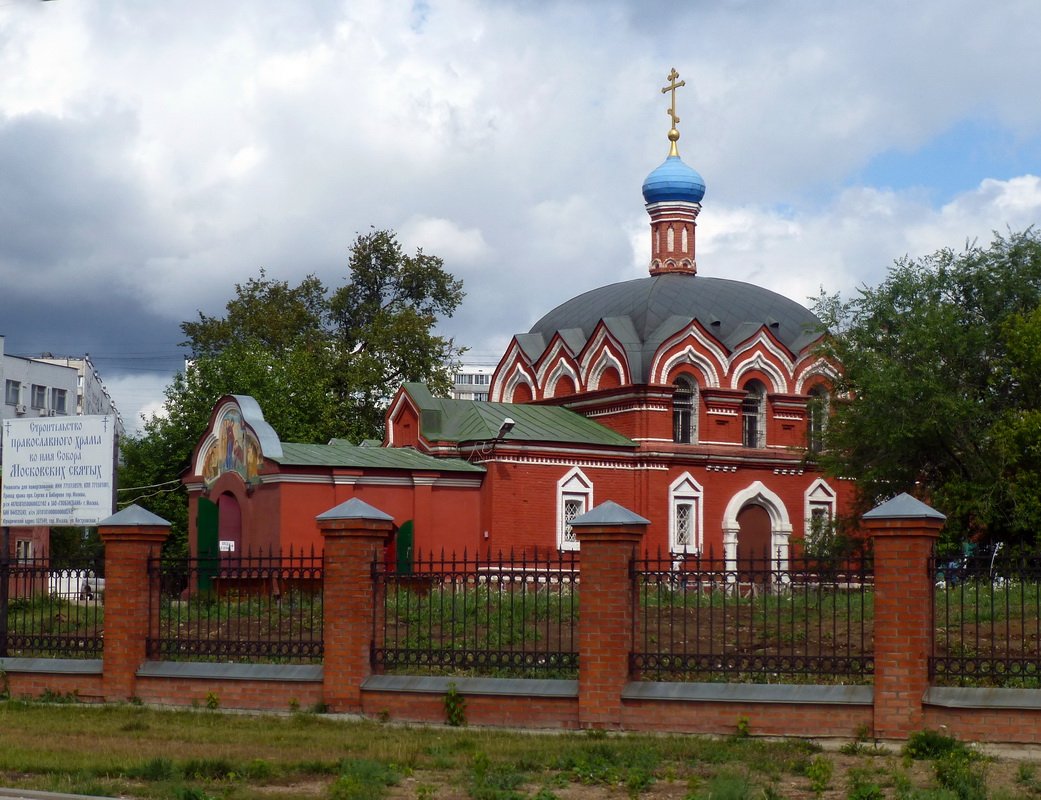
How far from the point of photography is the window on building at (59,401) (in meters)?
58.3

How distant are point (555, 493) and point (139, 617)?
15.1 m

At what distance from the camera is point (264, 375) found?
36.8 metres

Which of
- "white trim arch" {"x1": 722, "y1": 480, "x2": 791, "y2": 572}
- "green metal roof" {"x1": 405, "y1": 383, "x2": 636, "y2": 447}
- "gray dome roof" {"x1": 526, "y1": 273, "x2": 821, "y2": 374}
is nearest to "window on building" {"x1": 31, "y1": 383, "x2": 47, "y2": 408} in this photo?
"gray dome roof" {"x1": 526, "y1": 273, "x2": 821, "y2": 374}

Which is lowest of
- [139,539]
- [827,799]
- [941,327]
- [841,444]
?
[827,799]

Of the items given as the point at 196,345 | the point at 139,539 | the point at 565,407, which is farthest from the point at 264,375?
the point at 139,539

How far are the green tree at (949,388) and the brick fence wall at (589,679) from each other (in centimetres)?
1479

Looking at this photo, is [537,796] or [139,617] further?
[139,617]

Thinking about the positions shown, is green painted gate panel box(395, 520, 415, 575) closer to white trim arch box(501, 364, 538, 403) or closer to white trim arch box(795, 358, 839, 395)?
white trim arch box(501, 364, 538, 403)

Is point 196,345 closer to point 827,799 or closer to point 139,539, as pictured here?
point 139,539

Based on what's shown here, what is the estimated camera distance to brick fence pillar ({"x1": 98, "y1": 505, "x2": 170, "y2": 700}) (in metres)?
13.8

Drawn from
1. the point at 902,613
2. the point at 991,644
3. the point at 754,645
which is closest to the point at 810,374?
the point at 754,645

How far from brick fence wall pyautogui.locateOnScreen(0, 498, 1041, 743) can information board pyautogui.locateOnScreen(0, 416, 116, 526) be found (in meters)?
1.82

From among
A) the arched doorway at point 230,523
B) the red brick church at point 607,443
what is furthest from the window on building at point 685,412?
the arched doorway at point 230,523

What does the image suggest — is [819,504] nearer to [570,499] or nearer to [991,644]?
[570,499]
